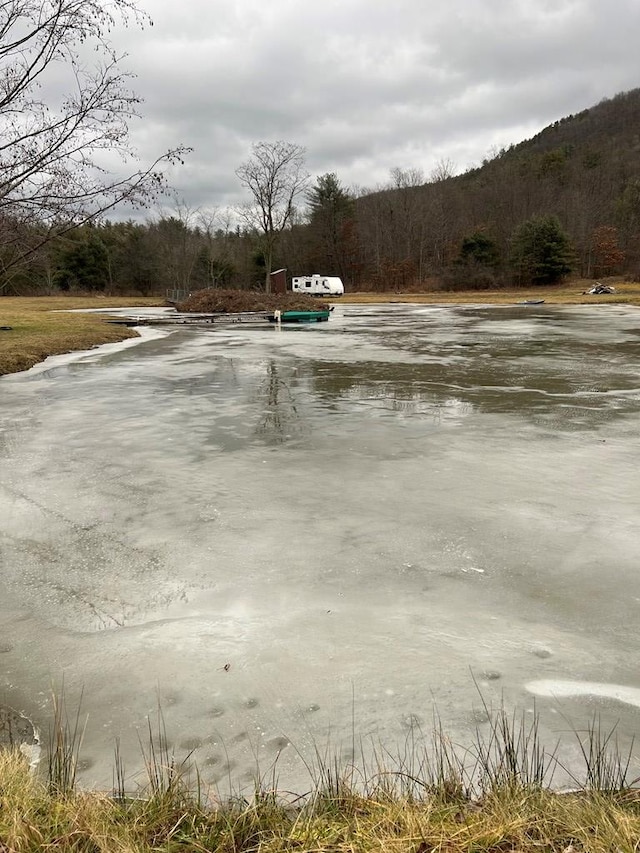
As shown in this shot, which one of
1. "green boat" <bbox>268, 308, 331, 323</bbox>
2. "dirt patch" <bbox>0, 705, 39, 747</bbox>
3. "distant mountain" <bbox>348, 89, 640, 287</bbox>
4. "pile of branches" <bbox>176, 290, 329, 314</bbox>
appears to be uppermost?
"distant mountain" <bbox>348, 89, 640, 287</bbox>

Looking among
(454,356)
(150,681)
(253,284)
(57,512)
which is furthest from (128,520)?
(253,284)

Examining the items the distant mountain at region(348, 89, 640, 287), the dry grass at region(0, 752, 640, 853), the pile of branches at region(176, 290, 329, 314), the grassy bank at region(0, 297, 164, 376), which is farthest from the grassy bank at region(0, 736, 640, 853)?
the distant mountain at region(348, 89, 640, 287)

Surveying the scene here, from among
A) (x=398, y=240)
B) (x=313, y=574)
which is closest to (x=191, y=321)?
(x=313, y=574)

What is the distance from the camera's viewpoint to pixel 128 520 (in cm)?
445

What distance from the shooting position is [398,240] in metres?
71.3

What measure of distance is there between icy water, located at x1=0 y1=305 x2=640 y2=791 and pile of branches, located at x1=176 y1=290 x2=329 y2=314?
27.9m

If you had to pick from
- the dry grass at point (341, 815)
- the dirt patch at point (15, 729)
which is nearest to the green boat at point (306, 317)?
the dirt patch at point (15, 729)

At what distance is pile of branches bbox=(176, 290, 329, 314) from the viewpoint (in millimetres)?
35250

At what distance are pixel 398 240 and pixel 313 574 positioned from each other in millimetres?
72762

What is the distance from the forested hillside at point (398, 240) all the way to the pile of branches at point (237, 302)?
93.3 feet

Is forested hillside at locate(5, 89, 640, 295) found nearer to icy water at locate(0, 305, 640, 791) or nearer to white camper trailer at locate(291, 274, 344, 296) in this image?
white camper trailer at locate(291, 274, 344, 296)

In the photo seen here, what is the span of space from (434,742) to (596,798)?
1.98 feet

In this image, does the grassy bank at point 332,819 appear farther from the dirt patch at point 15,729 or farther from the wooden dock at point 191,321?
the wooden dock at point 191,321

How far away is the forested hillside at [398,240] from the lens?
205 feet
